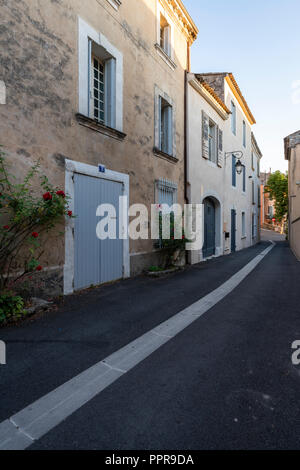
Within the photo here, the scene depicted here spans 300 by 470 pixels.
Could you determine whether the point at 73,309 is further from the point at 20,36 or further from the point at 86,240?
the point at 20,36

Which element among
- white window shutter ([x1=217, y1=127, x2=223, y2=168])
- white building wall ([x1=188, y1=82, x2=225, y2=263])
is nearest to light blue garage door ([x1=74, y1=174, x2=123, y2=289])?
white building wall ([x1=188, y1=82, x2=225, y2=263])

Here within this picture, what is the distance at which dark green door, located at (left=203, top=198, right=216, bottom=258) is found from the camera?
11.5m

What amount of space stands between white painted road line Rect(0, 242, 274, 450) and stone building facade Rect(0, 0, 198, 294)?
7.84 ft

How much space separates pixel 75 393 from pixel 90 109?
5.43 metres

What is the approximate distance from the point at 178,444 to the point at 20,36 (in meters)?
5.34

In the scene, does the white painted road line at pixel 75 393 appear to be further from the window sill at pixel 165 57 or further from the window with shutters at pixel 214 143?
the window with shutters at pixel 214 143

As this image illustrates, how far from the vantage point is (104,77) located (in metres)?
6.29

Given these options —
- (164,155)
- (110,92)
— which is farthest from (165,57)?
(110,92)

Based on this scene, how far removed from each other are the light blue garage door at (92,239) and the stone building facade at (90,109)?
A: 0.07ft

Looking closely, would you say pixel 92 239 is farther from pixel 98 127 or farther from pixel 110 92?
pixel 110 92

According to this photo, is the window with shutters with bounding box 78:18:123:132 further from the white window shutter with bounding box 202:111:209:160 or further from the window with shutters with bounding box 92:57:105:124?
the white window shutter with bounding box 202:111:209:160

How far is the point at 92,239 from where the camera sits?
562cm

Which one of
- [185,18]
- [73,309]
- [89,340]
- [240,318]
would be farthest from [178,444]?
[185,18]

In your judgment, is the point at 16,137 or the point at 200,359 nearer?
the point at 200,359
